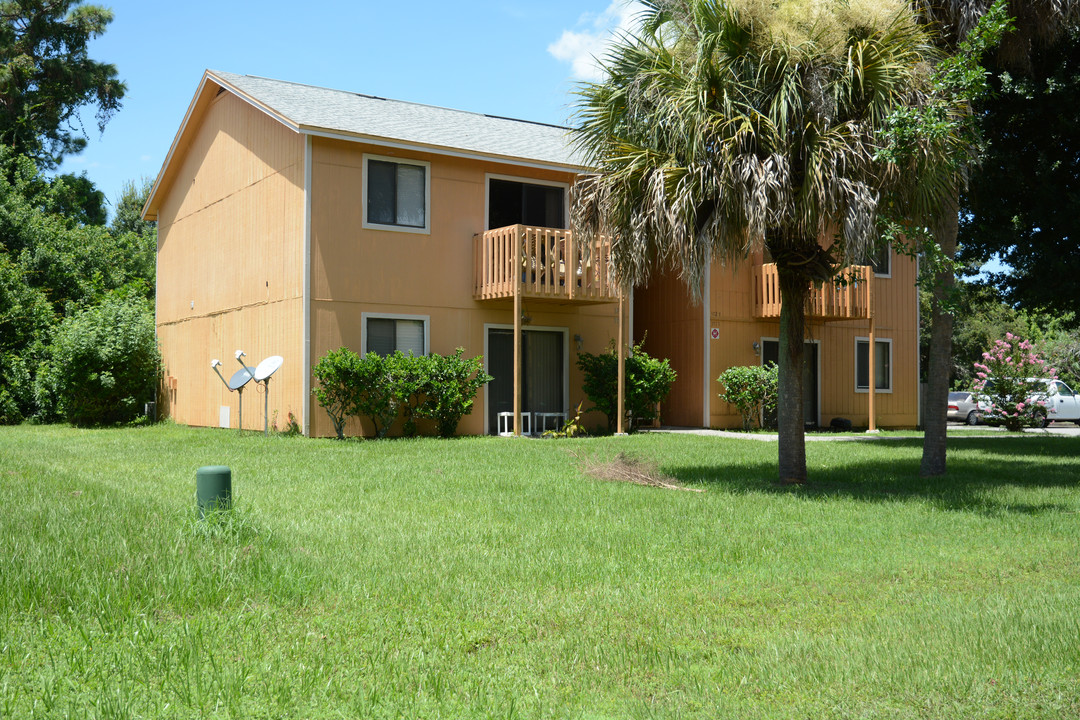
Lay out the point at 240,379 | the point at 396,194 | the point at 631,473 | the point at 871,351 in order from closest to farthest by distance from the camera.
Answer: the point at 631,473
the point at 240,379
the point at 396,194
the point at 871,351

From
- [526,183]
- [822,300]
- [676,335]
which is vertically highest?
[526,183]

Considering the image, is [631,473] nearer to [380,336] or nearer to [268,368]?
[380,336]

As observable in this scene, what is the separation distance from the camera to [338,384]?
17328mm

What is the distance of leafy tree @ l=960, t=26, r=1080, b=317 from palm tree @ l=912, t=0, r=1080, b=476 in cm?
104

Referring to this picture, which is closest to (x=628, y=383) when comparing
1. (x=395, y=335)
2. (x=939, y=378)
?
(x=395, y=335)

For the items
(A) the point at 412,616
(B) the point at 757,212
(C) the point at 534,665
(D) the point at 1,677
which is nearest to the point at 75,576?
(D) the point at 1,677

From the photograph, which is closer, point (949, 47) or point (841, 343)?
point (949, 47)

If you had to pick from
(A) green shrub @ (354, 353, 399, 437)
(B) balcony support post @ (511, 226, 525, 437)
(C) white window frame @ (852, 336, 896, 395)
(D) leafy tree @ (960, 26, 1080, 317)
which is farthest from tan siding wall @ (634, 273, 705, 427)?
(D) leafy tree @ (960, 26, 1080, 317)

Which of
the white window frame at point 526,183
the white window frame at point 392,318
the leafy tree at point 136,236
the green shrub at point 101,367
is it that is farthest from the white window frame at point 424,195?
the leafy tree at point 136,236

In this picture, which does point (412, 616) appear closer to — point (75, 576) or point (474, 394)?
point (75, 576)

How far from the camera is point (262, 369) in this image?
17672mm

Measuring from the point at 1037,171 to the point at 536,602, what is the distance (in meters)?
12.5

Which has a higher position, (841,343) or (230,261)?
(230,261)

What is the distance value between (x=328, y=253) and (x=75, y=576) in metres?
12.9
